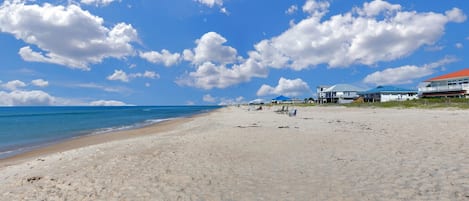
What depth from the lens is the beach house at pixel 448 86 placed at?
45.9 meters

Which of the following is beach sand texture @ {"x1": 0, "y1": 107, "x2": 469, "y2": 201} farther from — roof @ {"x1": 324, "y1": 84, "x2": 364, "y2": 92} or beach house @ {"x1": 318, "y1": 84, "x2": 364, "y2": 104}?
roof @ {"x1": 324, "y1": 84, "x2": 364, "y2": 92}

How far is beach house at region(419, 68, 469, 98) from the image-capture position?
45875mm

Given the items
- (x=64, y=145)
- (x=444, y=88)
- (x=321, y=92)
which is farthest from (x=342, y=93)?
(x=64, y=145)

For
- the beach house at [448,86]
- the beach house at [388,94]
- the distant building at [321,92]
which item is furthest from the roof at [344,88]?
the beach house at [448,86]

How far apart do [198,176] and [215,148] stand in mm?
3503

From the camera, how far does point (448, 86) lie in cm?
4866

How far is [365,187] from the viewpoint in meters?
4.91

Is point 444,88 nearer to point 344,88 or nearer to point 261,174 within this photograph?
point 344,88

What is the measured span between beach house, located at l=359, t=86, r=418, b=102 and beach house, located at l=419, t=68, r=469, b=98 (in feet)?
27.4

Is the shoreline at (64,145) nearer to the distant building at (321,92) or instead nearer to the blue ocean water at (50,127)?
the blue ocean water at (50,127)

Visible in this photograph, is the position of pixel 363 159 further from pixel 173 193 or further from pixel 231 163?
pixel 173 193

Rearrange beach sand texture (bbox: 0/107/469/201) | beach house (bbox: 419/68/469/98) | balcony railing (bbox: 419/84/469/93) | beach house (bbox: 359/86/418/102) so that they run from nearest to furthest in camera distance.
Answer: beach sand texture (bbox: 0/107/469/201) < balcony railing (bbox: 419/84/469/93) < beach house (bbox: 419/68/469/98) < beach house (bbox: 359/86/418/102)

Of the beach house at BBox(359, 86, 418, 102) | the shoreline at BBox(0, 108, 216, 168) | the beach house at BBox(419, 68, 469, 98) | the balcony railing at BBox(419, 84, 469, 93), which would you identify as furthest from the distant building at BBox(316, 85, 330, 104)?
the shoreline at BBox(0, 108, 216, 168)

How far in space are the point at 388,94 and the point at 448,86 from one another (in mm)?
14899
